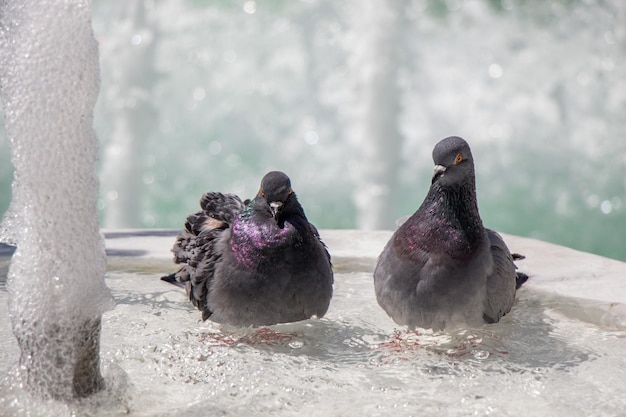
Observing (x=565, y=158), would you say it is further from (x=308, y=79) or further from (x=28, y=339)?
(x=28, y=339)

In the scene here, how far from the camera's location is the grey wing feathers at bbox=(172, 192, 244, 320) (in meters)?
3.40

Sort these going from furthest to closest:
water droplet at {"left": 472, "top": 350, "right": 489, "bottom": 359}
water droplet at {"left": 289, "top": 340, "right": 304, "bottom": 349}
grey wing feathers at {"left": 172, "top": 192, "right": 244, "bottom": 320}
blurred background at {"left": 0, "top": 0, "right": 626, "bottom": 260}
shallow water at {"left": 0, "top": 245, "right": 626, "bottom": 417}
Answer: blurred background at {"left": 0, "top": 0, "right": 626, "bottom": 260} → grey wing feathers at {"left": 172, "top": 192, "right": 244, "bottom": 320} → water droplet at {"left": 289, "top": 340, "right": 304, "bottom": 349} → water droplet at {"left": 472, "top": 350, "right": 489, "bottom": 359} → shallow water at {"left": 0, "top": 245, "right": 626, "bottom": 417}

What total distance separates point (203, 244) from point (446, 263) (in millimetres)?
990

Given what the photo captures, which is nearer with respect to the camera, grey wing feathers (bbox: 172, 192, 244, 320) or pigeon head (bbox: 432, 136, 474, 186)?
pigeon head (bbox: 432, 136, 474, 186)

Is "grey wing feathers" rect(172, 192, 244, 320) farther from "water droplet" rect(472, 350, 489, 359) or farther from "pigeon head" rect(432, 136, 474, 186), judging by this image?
"water droplet" rect(472, 350, 489, 359)

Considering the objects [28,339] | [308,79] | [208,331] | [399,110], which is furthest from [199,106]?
[28,339]

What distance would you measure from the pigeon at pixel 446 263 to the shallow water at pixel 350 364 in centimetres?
13

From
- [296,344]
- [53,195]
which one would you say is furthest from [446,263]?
[53,195]

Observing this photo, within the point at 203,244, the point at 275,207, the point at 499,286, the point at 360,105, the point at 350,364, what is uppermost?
the point at 360,105

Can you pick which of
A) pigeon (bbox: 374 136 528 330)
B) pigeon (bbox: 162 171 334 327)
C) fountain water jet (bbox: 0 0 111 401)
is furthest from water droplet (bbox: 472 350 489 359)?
fountain water jet (bbox: 0 0 111 401)

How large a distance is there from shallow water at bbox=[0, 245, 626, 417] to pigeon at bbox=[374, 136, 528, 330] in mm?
132

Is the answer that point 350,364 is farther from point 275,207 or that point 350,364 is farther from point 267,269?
point 275,207

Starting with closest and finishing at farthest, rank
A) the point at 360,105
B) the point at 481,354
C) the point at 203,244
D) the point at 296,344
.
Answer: the point at 481,354
the point at 296,344
the point at 203,244
the point at 360,105

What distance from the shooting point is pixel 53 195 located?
8.15 feet
